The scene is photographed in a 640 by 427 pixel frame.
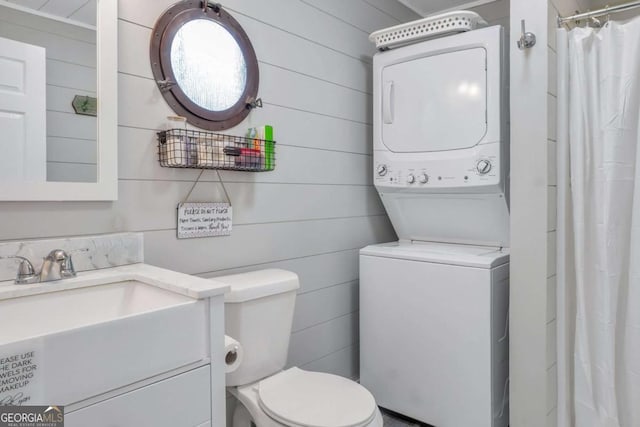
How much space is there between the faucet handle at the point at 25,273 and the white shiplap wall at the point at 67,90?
26cm

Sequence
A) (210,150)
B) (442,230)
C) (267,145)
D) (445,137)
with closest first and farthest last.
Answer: (210,150) < (267,145) < (445,137) < (442,230)

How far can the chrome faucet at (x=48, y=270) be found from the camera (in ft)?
3.93

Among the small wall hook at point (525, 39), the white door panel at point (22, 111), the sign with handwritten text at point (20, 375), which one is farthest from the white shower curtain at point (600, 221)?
the white door panel at point (22, 111)

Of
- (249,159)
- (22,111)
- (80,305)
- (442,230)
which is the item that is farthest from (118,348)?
(442,230)

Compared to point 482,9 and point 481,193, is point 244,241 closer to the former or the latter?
point 481,193

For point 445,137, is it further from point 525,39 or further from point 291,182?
point 291,182

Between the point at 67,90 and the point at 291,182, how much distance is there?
3.31 feet

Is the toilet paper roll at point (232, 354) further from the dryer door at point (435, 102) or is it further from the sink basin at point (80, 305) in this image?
the dryer door at point (435, 102)

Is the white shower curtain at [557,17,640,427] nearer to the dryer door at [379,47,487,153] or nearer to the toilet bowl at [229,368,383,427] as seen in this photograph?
the dryer door at [379,47,487,153]

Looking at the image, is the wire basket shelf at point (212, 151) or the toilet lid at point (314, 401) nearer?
the toilet lid at point (314, 401)

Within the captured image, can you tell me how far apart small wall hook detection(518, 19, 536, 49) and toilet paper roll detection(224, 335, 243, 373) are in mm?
1647

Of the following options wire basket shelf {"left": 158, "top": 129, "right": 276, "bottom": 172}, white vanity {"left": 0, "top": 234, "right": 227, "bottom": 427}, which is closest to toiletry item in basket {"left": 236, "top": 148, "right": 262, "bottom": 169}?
wire basket shelf {"left": 158, "top": 129, "right": 276, "bottom": 172}

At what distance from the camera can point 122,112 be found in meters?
1.45

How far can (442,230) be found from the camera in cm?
230
